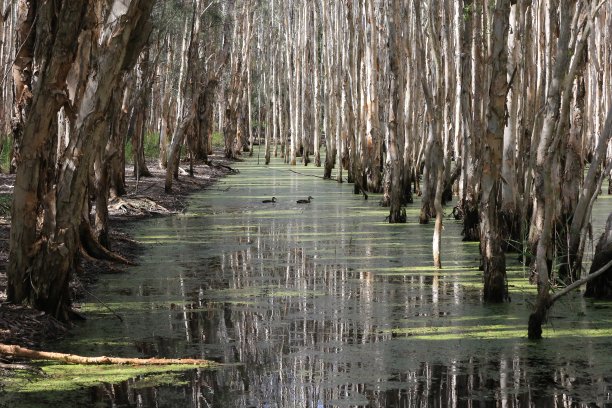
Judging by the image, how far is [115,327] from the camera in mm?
7008

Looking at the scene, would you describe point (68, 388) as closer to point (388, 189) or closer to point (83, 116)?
point (83, 116)

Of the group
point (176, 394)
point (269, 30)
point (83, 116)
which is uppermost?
point (269, 30)

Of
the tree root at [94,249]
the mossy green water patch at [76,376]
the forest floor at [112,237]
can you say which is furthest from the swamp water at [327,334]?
the tree root at [94,249]

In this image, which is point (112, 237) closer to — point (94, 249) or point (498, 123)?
point (94, 249)

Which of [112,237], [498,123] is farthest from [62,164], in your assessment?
[112,237]

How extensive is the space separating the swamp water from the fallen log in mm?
71

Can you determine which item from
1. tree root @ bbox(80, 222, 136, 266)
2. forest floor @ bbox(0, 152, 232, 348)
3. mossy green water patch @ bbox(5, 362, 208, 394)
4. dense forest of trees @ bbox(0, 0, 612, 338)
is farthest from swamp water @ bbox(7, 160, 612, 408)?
dense forest of trees @ bbox(0, 0, 612, 338)

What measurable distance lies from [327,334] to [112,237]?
5.26 m

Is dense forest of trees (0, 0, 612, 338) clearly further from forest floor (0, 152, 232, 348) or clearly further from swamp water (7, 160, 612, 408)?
swamp water (7, 160, 612, 408)

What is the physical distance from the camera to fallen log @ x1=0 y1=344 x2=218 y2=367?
5.80m

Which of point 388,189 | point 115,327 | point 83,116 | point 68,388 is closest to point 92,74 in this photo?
point 83,116

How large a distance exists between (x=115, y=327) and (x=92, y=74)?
5.72 feet

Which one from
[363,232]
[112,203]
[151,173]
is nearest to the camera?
[363,232]

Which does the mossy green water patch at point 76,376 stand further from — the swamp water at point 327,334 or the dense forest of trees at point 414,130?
the dense forest of trees at point 414,130
